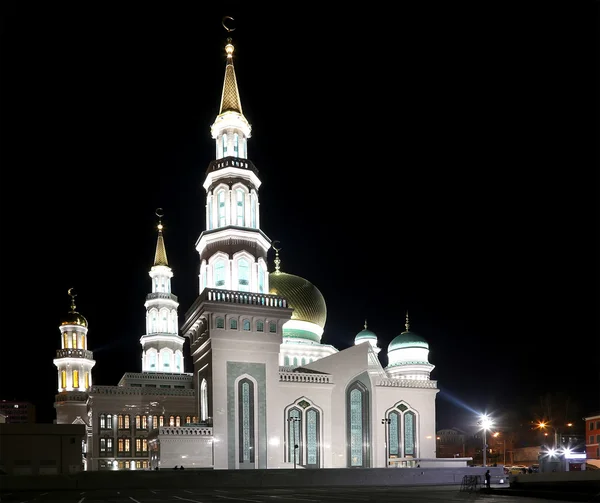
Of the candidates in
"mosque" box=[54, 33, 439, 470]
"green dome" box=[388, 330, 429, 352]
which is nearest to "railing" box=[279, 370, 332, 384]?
"mosque" box=[54, 33, 439, 470]

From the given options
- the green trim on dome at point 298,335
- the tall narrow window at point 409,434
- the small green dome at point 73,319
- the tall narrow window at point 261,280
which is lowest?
the tall narrow window at point 409,434

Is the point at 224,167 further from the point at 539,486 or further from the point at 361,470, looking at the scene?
the point at 539,486

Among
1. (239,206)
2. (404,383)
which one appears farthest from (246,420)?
(239,206)

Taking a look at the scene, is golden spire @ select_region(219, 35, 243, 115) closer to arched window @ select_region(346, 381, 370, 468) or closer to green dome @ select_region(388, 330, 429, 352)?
arched window @ select_region(346, 381, 370, 468)

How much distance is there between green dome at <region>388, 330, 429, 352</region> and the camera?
235 feet

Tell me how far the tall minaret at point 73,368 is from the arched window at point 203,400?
2020cm

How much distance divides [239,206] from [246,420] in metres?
14.4

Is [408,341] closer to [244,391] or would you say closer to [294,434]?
[294,434]

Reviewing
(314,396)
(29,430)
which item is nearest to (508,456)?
(314,396)

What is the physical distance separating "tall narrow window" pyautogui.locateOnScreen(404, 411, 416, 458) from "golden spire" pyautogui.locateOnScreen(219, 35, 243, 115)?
2533 cm

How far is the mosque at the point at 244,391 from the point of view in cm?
4741

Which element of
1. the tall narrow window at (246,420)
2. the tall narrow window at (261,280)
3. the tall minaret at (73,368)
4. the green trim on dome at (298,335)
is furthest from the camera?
the tall minaret at (73,368)

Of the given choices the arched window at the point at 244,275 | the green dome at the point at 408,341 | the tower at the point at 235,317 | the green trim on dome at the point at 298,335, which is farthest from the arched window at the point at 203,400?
the green dome at the point at 408,341

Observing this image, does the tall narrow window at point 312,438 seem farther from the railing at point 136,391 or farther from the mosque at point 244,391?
the railing at point 136,391
